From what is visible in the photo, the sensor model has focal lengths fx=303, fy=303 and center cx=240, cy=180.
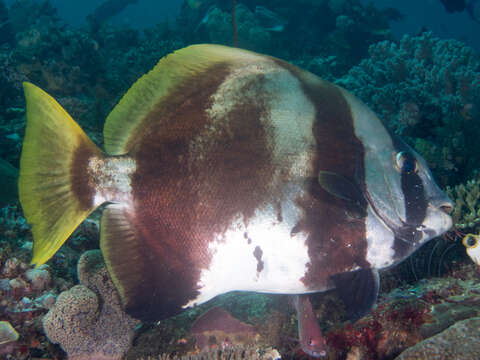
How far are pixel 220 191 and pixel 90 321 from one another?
1534mm

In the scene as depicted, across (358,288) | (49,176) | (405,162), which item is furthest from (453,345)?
(49,176)

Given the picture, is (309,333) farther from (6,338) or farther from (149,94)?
(6,338)

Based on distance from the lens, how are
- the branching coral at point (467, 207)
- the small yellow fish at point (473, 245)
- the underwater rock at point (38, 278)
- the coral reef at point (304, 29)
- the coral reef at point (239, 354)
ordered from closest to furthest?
the coral reef at point (239, 354)
the small yellow fish at point (473, 245)
the underwater rock at point (38, 278)
the branching coral at point (467, 207)
the coral reef at point (304, 29)

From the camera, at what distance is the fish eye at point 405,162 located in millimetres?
1500

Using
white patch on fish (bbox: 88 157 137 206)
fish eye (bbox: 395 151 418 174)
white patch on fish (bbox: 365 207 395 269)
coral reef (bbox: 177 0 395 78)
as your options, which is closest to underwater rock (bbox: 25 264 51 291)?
white patch on fish (bbox: 88 157 137 206)

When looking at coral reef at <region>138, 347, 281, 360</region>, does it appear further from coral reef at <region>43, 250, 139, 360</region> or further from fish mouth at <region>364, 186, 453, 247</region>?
→ fish mouth at <region>364, 186, 453, 247</region>

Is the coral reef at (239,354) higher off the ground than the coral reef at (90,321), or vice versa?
the coral reef at (239,354)

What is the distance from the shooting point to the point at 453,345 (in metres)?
1.54

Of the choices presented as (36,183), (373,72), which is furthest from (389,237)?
(373,72)

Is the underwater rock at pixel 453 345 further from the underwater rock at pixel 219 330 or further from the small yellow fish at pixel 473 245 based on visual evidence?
the underwater rock at pixel 219 330

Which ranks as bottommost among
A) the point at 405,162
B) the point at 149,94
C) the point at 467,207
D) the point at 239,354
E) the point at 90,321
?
the point at 90,321

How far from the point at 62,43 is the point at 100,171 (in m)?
10.2

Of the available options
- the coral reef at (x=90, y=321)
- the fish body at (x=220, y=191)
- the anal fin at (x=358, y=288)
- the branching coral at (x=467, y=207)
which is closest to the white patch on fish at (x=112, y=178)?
the fish body at (x=220, y=191)

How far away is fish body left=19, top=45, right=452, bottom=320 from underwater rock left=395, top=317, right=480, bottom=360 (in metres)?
0.41
